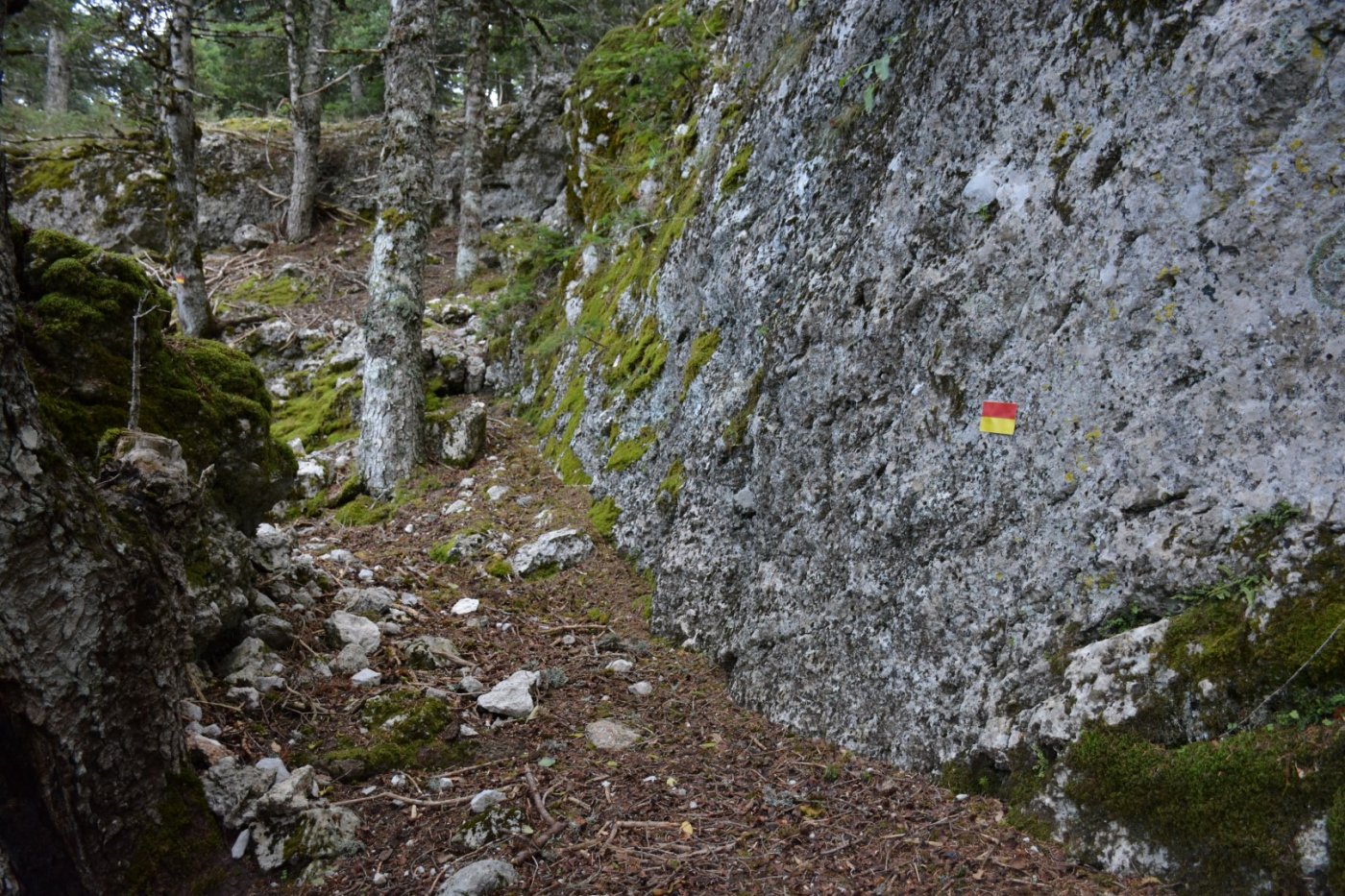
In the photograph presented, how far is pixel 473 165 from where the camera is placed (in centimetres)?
1389

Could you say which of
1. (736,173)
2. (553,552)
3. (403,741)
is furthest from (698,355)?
(403,741)

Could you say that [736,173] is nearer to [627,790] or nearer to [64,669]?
[627,790]

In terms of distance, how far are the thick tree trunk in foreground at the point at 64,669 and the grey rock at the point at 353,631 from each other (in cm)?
188

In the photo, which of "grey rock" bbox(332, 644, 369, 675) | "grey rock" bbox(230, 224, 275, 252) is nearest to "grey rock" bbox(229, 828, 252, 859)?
"grey rock" bbox(332, 644, 369, 675)

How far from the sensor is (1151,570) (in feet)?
9.70

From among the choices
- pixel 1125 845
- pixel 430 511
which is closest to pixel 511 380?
pixel 430 511

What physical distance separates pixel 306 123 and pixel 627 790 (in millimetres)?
16507

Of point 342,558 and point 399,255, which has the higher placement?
point 399,255

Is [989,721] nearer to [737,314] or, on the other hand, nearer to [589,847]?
[589,847]

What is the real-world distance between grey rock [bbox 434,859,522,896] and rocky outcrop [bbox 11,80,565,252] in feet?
45.9

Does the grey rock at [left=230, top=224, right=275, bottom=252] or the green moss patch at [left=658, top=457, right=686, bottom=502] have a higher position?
the grey rock at [left=230, top=224, right=275, bottom=252]

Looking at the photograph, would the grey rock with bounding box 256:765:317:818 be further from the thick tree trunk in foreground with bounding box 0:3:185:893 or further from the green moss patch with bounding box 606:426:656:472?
the green moss patch with bounding box 606:426:656:472

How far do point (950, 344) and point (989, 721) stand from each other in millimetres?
1907

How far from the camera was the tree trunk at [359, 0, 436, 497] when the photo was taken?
26.8 ft
